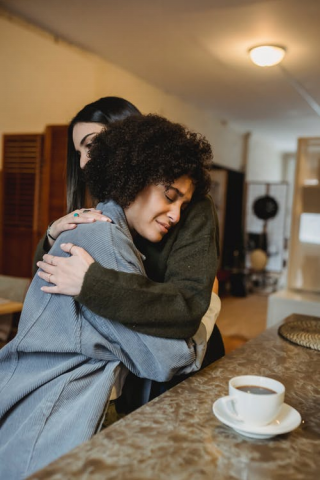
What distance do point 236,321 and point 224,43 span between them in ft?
11.0

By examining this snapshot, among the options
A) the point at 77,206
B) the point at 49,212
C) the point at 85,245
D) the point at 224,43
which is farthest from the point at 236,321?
the point at 85,245

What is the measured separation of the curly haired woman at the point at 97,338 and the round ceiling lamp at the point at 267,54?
3.57m

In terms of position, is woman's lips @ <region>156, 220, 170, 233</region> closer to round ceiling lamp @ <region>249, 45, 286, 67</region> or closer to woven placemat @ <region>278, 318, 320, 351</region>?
woven placemat @ <region>278, 318, 320, 351</region>

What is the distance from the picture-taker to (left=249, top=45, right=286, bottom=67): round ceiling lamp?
14.0 ft

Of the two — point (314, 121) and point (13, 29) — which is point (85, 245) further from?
point (314, 121)

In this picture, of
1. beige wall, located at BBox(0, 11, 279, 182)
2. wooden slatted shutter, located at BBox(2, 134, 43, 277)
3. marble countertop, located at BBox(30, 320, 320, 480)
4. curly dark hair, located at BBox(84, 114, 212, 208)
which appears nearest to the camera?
marble countertop, located at BBox(30, 320, 320, 480)

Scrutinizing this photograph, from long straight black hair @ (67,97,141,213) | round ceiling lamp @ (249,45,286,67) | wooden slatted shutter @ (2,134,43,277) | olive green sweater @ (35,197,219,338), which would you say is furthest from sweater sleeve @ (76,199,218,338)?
round ceiling lamp @ (249,45,286,67)

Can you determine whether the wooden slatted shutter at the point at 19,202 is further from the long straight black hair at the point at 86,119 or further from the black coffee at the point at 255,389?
the black coffee at the point at 255,389

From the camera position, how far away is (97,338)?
3.11 ft

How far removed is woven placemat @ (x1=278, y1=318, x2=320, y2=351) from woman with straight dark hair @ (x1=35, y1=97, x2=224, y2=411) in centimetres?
23

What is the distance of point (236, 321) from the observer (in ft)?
18.9

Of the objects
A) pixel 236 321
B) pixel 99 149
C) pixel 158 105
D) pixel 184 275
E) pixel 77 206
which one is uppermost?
pixel 158 105

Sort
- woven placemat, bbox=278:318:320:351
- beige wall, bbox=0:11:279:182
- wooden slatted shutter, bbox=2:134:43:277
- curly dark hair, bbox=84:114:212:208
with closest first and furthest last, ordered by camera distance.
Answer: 1. curly dark hair, bbox=84:114:212:208
2. woven placemat, bbox=278:318:320:351
3. wooden slatted shutter, bbox=2:134:43:277
4. beige wall, bbox=0:11:279:182

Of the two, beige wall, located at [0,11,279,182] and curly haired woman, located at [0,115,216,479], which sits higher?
beige wall, located at [0,11,279,182]
